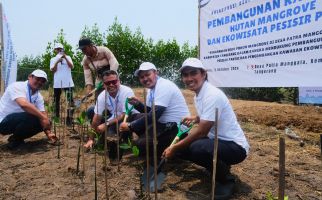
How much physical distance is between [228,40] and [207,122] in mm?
2437

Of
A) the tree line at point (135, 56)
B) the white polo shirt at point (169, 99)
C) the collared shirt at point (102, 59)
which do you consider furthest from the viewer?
the tree line at point (135, 56)

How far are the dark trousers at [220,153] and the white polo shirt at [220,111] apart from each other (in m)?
0.06

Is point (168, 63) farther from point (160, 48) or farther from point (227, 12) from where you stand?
point (227, 12)

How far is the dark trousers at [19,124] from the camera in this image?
428 cm

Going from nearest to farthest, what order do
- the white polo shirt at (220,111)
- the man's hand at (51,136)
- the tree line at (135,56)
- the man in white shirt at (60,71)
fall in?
1. the white polo shirt at (220,111)
2. the man's hand at (51,136)
3. the man in white shirt at (60,71)
4. the tree line at (135,56)

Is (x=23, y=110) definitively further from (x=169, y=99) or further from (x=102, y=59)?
(x=169, y=99)

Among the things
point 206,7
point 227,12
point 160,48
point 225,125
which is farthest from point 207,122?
point 160,48

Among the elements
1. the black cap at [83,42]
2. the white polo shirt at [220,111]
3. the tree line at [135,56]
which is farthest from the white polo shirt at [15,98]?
the tree line at [135,56]

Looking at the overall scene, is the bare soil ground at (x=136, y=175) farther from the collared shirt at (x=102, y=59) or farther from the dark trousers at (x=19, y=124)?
the collared shirt at (x=102, y=59)

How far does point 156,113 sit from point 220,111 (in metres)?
0.76

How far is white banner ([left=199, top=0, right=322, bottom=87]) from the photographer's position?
3719 mm

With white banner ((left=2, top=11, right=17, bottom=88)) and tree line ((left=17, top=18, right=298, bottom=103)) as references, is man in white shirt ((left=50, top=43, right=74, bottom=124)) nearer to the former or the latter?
white banner ((left=2, top=11, right=17, bottom=88))

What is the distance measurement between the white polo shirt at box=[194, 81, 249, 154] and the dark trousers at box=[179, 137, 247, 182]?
2.4 inches

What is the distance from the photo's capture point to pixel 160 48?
18.5 m
